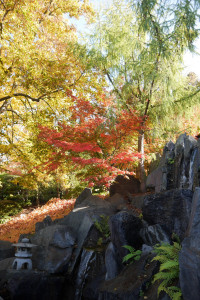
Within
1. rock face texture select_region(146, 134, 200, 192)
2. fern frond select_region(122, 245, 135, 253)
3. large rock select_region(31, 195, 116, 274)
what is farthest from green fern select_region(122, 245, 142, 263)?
rock face texture select_region(146, 134, 200, 192)

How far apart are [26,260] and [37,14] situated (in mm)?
10717

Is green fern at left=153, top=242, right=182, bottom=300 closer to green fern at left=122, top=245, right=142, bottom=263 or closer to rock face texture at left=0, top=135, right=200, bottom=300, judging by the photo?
rock face texture at left=0, top=135, right=200, bottom=300

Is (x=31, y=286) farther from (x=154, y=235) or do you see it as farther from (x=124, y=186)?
(x=124, y=186)

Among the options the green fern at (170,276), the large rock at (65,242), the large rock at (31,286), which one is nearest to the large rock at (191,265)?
the green fern at (170,276)

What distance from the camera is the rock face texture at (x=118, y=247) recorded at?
4078 millimetres

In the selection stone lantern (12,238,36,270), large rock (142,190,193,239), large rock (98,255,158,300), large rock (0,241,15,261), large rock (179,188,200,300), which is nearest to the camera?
large rock (179,188,200,300)

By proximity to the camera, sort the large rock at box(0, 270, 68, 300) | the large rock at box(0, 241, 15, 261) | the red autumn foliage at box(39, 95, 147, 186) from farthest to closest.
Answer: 1. the red autumn foliage at box(39, 95, 147, 186)
2. the large rock at box(0, 241, 15, 261)
3. the large rock at box(0, 270, 68, 300)

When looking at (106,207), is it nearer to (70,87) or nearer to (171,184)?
(171,184)

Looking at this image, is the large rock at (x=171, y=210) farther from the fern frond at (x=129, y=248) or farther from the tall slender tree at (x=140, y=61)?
the tall slender tree at (x=140, y=61)

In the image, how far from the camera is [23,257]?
6656mm

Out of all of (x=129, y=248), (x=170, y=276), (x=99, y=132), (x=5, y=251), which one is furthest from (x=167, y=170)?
(x=5, y=251)

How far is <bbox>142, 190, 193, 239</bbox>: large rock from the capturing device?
4.94m

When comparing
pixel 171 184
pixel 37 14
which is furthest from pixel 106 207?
pixel 37 14

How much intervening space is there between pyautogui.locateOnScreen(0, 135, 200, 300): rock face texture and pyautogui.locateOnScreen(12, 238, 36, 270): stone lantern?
306 mm
